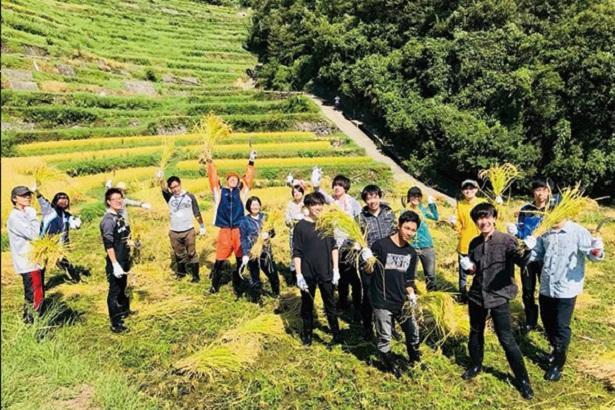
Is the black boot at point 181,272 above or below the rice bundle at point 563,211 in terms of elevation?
below

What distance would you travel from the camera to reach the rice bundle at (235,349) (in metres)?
4.94

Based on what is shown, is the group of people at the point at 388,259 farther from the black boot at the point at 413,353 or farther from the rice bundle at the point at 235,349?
the rice bundle at the point at 235,349

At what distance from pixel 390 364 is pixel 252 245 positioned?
2.41 m

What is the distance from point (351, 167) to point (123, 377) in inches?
658

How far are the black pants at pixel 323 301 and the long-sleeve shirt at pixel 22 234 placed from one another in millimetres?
2913

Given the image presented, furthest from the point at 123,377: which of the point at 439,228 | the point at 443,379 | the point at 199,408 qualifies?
the point at 439,228

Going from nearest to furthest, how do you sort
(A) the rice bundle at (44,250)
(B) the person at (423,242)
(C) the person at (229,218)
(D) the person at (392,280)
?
(D) the person at (392,280)
(A) the rice bundle at (44,250)
(B) the person at (423,242)
(C) the person at (229,218)

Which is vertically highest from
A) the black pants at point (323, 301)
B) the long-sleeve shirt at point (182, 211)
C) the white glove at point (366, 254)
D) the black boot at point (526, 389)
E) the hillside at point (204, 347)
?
the white glove at point (366, 254)

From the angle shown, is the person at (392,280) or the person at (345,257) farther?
the person at (345,257)

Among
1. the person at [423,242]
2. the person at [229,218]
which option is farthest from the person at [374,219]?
the person at [229,218]

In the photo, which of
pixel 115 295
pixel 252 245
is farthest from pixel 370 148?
pixel 115 295

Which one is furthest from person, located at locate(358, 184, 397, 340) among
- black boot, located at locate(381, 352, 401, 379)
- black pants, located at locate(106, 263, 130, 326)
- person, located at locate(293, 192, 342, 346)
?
black pants, located at locate(106, 263, 130, 326)

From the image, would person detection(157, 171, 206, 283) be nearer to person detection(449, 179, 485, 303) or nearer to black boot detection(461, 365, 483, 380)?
person detection(449, 179, 485, 303)

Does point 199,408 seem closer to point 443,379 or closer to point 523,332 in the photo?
point 443,379
